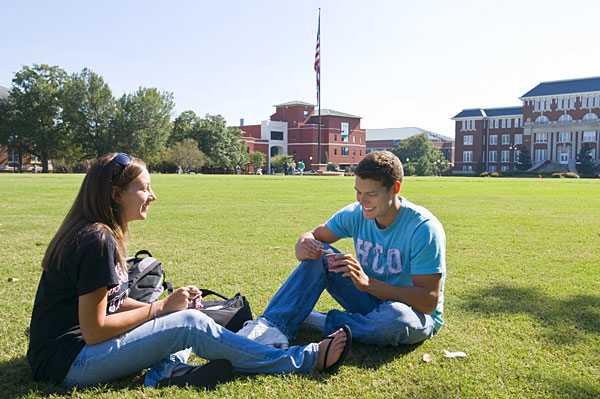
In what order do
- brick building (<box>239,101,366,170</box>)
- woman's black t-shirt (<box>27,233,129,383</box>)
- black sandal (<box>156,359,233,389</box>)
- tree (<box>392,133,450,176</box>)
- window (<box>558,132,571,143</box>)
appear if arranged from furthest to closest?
brick building (<box>239,101,366,170</box>) < tree (<box>392,133,450,176</box>) < window (<box>558,132,571,143</box>) < black sandal (<box>156,359,233,389</box>) < woman's black t-shirt (<box>27,233,129,383</box>)

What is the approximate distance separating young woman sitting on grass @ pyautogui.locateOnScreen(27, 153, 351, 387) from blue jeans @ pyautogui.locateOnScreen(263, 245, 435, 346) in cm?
39

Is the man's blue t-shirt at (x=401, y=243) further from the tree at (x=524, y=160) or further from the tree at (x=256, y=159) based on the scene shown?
the tree at (x=524, y=160)

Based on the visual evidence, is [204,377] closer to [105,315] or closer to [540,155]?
[105,315]

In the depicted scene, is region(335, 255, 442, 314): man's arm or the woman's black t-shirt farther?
region(335, 255, 442, 314): man's arm

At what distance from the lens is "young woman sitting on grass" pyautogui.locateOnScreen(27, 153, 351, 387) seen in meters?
2.28

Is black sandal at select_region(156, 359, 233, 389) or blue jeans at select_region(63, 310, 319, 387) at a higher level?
blue jeans at select_region(63, 310, 319, 387)

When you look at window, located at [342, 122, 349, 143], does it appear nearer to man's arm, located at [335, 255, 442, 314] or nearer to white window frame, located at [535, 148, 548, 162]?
white window frame, located at [535, 148, 548, 162]

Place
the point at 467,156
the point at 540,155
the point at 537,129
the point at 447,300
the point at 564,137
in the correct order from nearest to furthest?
the point at 447,300 → the point at 564,137 → the point at 537,129 → the point at 540,155 → the point at 467,156

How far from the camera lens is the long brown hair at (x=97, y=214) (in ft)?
7.52

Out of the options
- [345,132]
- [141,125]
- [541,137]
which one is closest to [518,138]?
[541,137]

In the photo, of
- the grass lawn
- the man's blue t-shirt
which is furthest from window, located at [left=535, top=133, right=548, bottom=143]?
the man's blue t-shirt

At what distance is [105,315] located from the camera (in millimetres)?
2387

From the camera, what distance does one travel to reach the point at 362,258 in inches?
137

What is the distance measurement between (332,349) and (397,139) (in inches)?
4741
